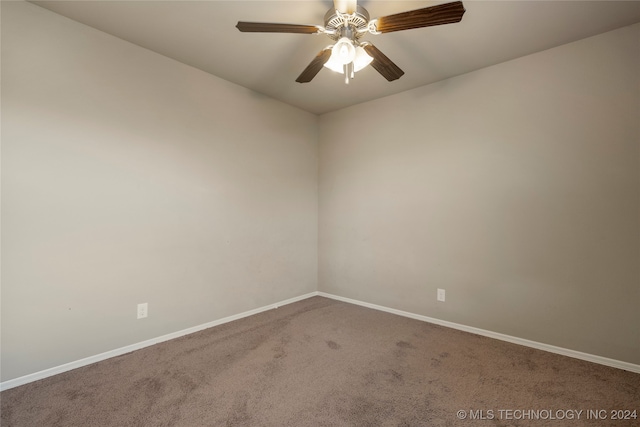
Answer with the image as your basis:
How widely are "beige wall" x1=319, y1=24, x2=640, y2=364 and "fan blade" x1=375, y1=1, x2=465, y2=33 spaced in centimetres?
140

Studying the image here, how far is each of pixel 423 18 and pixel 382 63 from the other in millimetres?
459

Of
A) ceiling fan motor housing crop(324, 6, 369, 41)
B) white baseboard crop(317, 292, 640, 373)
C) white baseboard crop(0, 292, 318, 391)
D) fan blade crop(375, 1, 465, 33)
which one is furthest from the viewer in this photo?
white baseboard crop(317, 292, 640, 373)

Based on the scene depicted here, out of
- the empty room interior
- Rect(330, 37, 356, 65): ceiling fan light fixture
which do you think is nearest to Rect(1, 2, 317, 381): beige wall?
the empty room interior

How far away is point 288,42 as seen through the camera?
89.9 inches

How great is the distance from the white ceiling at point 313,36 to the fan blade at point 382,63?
0.29 m

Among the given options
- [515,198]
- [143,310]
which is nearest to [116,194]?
[143,310]

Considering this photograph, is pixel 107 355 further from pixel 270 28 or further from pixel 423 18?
pixel 423 18

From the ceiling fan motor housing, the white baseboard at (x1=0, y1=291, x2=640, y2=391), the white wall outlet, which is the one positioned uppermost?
the ceiling fan motor housing

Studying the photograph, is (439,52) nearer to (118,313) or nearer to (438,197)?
(438,197)

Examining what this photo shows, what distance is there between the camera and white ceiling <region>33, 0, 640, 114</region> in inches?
75.4

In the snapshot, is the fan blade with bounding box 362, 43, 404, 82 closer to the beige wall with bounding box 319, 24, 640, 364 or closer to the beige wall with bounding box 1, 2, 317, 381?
the beige wall with bounding box 319, 24, 640, 364

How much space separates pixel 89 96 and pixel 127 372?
1994 millimetres

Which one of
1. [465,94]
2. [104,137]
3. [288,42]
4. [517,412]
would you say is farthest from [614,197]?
[104,137]

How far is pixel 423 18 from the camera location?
158 cm
